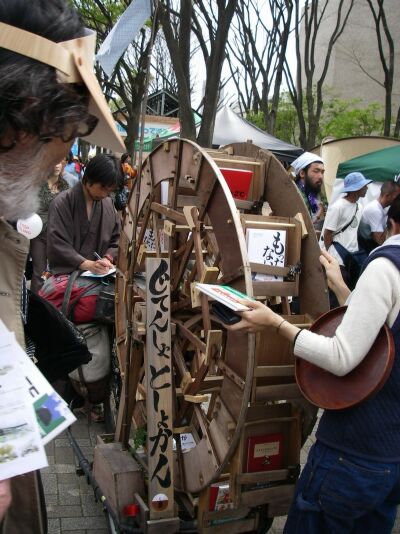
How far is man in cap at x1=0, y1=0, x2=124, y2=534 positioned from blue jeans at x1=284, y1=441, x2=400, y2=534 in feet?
3.85

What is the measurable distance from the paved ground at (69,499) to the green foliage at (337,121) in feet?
60.5

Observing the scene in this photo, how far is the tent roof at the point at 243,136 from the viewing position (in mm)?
14414

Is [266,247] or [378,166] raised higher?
[378,166]

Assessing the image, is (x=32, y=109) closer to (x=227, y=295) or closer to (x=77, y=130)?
(x=77, y=130)

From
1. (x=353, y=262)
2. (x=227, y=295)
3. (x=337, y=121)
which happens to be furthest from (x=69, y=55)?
(x=337, y=121)

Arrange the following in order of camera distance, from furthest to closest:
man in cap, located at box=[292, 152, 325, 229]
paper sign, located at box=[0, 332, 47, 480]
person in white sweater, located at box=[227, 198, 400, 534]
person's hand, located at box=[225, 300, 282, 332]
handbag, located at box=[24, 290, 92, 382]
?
man in cap, located at box=[292, 152, 325, 229] → person's hand, located at box=[225, 300, 282, 332] → person in white sweater, located at box=[227, 198, 400, 534] → handbag, located at box=[24, 290, 92, 382] → paper sign, located at box=[0, 332, 47, 480]

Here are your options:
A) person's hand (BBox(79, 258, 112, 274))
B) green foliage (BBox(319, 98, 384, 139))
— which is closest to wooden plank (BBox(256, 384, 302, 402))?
person's hand (BBox(79, 258, 112, 274))

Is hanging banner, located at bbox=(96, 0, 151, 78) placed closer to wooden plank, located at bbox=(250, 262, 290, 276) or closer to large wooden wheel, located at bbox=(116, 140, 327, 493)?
large wooden wheel, located at bbox=(116, 140, 327, 493)

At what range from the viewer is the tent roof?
1441 cm

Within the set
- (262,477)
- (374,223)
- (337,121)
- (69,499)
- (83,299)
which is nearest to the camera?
(262,477)

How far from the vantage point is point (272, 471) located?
8.40 ft

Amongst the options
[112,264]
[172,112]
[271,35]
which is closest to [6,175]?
[112,264]

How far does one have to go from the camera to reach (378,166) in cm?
876

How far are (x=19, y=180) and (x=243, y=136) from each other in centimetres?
1401
